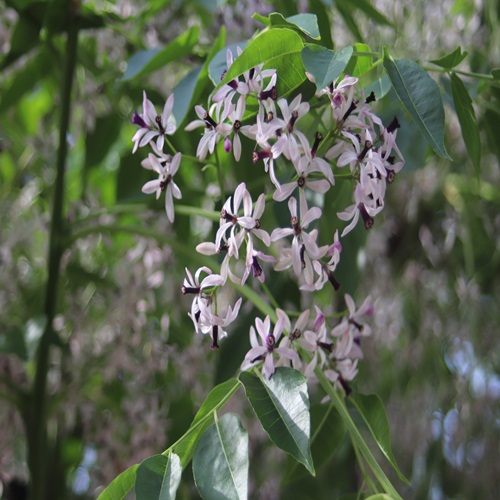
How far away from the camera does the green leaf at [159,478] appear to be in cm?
46

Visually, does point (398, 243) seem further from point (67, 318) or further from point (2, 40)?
A: point (2, 40)

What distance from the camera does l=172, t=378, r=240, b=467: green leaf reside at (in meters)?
0.51

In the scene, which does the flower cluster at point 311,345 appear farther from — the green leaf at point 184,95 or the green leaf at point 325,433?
the green leaf at point 184,95

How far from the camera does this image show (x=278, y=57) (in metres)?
0.51

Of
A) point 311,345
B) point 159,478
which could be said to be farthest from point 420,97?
point 159,478

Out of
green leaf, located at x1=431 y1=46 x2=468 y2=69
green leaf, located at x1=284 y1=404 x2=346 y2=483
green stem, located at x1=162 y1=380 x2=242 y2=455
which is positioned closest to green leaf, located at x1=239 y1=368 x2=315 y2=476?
green stem, located at x1=162 y1=380 x2=242 y2=455

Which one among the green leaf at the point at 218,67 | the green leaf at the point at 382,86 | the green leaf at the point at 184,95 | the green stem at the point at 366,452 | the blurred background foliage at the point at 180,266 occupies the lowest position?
the blurred background foliage at the point at 180,266

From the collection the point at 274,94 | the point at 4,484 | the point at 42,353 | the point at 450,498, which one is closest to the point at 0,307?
the point at 4,484

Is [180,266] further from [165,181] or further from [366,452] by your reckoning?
[366,452]

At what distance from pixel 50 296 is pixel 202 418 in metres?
0.47

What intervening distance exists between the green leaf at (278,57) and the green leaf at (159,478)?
0.81ft

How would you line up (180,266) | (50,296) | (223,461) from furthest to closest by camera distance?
(180,266), (50,296), (223,461)

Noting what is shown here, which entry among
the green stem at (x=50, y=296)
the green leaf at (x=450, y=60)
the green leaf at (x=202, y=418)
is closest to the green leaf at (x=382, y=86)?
the green leaf at (x=450, y=60)

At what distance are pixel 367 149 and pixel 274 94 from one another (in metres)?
0.07
